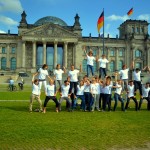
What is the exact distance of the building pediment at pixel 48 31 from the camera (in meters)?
83.9

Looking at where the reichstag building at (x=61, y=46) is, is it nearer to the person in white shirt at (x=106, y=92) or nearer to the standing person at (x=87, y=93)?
the standing person at (x=87, y=93)

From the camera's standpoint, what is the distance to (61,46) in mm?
89625

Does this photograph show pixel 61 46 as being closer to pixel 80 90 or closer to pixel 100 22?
pixel 100 22

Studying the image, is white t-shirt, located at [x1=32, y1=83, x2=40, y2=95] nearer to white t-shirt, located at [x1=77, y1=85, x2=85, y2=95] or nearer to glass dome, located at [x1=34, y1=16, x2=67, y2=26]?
white t-shirt, located at [x1=77, y1=85, x2=85, y2=95]

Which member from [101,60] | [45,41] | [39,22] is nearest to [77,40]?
[45,41]

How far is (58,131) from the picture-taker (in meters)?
10.4

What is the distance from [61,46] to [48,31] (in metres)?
7.58

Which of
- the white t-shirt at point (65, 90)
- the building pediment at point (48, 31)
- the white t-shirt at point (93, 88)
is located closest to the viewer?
the white t-shirt at point (65, 90)

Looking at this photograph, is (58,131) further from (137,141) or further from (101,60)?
(101,60)

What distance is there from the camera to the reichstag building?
84.6 meters

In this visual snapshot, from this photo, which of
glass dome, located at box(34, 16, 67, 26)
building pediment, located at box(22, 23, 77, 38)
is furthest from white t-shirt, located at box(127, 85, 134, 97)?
glass dome, located at box(34, 16, 67, 26)

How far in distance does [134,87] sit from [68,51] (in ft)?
231

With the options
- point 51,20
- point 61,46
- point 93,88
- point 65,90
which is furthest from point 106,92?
point 51,20

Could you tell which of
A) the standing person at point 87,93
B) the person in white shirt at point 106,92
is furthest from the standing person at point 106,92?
the standing person at point 87,93
